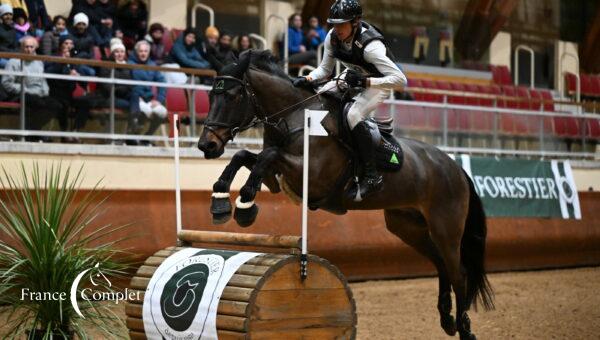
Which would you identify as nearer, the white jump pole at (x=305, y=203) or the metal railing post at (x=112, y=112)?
the white jump pole at (x=305, y=203)

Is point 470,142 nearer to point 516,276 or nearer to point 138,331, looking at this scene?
point 516,276

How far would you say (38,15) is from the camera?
10656 millimetres

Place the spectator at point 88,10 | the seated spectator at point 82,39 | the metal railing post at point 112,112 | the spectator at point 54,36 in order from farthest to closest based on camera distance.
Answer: the spectator at point 88,10
the seated spectator at point 82,39
the spectator at point 54,36
the metal railing post at point 112,112

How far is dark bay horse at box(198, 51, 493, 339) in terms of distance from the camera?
6383 millimetres

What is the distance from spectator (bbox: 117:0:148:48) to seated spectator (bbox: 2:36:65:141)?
2594mm

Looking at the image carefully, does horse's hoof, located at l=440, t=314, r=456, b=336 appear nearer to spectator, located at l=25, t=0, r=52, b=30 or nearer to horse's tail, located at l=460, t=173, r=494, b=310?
horse's tail, located at l=460, t=173, r=494, b=310

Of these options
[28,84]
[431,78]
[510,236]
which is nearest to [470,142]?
[510,236]

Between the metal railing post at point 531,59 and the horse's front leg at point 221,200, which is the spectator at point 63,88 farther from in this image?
the metal railing post at point 531,59

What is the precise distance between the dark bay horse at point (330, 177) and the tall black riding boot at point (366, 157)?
110mm

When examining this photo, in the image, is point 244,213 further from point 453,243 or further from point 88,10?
point 88,10

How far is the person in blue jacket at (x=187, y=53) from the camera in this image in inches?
443

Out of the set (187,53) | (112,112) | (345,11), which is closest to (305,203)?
(345,11)

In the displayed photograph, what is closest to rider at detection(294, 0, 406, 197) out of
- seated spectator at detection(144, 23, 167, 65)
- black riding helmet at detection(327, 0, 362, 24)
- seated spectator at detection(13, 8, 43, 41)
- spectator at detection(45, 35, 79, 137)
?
black riding helmet at detection(327, 0, 362, 24)

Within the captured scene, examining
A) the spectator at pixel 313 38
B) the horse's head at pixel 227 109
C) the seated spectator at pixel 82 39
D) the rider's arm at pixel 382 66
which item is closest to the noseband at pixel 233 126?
the horse's head at pixel 227 109
